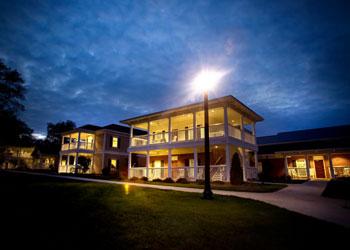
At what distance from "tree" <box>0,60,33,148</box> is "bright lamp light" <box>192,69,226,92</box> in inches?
871

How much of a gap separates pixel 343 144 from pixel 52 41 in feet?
126

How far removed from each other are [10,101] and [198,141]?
21.6 meters

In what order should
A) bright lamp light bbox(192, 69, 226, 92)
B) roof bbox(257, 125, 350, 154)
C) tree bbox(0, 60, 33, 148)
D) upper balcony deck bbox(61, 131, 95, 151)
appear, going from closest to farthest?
A: bright lamp light bbox(192, 69, 226, 92) → tree bbox(0, 60, 33, 148) → roof bbox(257, 125, 350, 154) → upper balcony deck bbox(61, 131, 95, 151)

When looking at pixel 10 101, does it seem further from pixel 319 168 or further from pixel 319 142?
pixel 319 142

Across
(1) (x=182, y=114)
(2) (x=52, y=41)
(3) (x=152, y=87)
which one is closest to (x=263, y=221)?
(1) (x=182, y=114)

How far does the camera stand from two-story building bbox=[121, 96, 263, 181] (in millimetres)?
14141

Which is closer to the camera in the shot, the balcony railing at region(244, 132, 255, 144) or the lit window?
the balcony railing at region(244, 132, 255, 144)

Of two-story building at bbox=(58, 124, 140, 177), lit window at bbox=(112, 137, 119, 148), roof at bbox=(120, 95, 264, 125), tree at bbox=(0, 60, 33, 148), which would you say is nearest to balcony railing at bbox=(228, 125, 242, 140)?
roof at bbox=(120, 95, 264, 125)

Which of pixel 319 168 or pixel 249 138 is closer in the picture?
pixel 249 138

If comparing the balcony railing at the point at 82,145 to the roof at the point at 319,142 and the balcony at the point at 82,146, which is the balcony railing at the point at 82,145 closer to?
the balcony at the point at 82,146

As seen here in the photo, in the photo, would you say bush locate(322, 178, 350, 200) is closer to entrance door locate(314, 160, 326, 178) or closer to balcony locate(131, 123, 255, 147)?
balcony locate(131, 123, 255, 147)

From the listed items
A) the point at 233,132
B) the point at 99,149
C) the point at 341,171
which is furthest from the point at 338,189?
the point at 99,149

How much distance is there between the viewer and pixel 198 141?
15242 mm

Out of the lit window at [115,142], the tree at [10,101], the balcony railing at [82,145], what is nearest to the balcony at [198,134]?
the lit window at [115,142]
